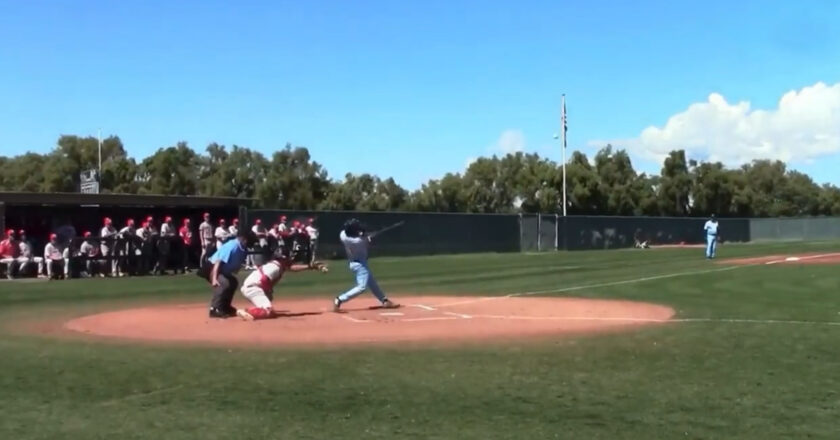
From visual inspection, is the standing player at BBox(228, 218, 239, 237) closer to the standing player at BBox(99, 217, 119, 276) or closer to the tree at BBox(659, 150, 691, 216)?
the standing player at BBox(99, 217, 119, 276)

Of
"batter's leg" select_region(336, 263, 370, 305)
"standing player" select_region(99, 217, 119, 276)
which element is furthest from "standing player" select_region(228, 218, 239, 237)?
"batter's leg" select_region(336, 263, 370, 305)

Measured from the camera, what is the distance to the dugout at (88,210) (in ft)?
93.7

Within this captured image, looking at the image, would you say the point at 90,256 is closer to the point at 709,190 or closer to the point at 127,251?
the point at 127,251

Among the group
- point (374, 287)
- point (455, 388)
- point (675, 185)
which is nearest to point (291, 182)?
point (675, 185)

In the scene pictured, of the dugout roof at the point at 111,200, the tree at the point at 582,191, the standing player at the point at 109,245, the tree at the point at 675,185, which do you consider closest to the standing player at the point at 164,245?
the standing player at the point at 109,245

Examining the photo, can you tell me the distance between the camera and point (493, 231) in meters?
48.8

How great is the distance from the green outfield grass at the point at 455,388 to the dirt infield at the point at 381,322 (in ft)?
2.93

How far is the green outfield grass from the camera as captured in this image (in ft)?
22.4

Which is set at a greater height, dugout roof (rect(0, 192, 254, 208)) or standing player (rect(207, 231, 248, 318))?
dugout roof (rect(0, 192, 254, 208))

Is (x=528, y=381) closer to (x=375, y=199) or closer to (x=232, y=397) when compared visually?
(x=232, y=397)

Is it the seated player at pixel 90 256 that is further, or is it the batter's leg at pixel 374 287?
the seated player at pixel 90 256

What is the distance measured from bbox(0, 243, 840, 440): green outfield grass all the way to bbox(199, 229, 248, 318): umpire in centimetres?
317

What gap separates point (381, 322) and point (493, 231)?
115 feet

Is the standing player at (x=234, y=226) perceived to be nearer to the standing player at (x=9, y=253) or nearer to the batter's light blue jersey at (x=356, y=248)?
the standing player at (x=9, y=253)
